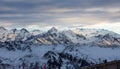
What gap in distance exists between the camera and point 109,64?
73.8 metres

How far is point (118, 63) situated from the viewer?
7312cm

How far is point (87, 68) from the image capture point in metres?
76.9

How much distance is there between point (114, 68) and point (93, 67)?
4.30m

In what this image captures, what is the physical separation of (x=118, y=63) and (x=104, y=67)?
275 cm

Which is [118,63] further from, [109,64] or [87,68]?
[87,68]

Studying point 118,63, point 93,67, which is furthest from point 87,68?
point 118,63

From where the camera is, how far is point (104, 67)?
2933 inches

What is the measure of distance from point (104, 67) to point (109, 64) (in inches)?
47.0

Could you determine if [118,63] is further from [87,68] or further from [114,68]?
[87,68]

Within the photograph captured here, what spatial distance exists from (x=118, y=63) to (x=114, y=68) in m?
1.15

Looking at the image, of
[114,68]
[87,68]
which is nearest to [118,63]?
[114,68]

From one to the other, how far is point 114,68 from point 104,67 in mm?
1901

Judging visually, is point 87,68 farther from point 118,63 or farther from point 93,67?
point 118,63
